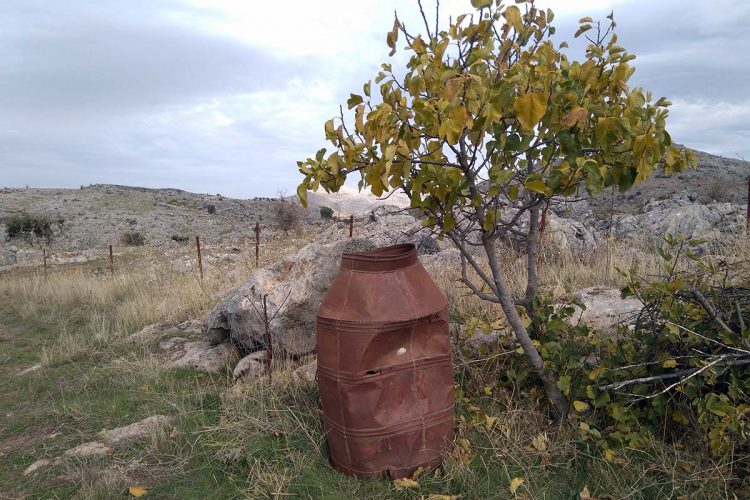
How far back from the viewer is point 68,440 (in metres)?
3.80

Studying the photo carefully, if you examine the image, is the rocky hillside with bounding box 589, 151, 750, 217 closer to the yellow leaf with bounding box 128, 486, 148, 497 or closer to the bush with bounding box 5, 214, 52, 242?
the yellow leaf with bounding box 128, 486, 148, 497

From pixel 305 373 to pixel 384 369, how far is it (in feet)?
4.46

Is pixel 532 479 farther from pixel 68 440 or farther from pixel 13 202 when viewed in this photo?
pixel 13 202

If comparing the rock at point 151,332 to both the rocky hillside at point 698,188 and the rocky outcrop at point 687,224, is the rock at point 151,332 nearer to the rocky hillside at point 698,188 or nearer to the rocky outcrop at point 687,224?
the rocky outcrop at point 687,224

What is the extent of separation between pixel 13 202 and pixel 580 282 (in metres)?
37.4

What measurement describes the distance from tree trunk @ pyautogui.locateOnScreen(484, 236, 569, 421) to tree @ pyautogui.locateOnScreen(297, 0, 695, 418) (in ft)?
0.11

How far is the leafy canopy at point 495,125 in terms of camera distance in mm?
2344

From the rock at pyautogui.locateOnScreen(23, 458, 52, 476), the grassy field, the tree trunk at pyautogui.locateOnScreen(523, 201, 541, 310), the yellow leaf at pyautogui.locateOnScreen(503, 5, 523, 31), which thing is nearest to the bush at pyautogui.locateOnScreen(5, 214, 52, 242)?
the grassy field

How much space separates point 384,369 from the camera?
9.53ft

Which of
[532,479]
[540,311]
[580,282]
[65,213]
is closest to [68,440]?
[532,479]

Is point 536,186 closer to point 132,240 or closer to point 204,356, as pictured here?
point 204,356

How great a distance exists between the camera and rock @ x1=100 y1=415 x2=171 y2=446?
360 cm

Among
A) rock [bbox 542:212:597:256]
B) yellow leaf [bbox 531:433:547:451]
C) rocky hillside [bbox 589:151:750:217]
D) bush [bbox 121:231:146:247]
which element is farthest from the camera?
bush [bbox 121:231:146:247]

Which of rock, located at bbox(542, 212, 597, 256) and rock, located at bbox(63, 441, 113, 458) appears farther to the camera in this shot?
rock, located at bbox(542, 212, 597, 256)
